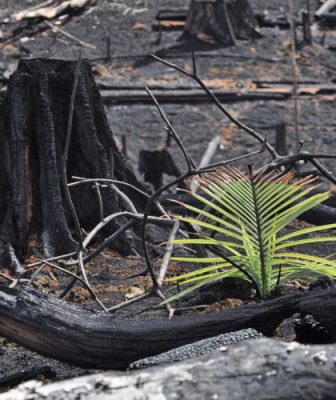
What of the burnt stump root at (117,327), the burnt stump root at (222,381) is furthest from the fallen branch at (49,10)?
the burnt stump root at (222,381)

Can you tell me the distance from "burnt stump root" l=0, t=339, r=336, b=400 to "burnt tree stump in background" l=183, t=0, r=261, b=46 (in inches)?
585

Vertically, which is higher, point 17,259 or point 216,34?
point 17,259

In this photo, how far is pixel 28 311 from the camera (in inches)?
152

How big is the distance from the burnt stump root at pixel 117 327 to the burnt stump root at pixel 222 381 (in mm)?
1075

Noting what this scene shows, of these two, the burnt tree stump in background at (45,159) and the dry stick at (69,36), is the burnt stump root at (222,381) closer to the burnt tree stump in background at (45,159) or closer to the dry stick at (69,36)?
the burnt tree stump in background at (45,159)

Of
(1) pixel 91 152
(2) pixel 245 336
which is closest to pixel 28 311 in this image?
(2) pixel 245 336

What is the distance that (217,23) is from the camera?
57.3ft

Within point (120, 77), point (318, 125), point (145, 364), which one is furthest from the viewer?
point (120, 77)

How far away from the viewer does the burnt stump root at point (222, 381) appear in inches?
103

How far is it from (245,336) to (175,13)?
1504 centimetres

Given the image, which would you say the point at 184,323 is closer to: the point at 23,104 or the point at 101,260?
the point at 101,260

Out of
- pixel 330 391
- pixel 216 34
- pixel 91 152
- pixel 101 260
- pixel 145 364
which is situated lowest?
pixel 216 34

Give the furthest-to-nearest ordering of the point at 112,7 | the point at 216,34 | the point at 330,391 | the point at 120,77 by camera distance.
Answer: the point at 112,7, the point at 216,34, the point at 120,77, the point at 330,391

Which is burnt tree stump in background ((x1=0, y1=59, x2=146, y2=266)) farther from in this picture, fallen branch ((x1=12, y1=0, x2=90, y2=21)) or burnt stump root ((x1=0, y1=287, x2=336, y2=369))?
fallen branch ((x1=12, y1=0, x2=90, y2=21))
